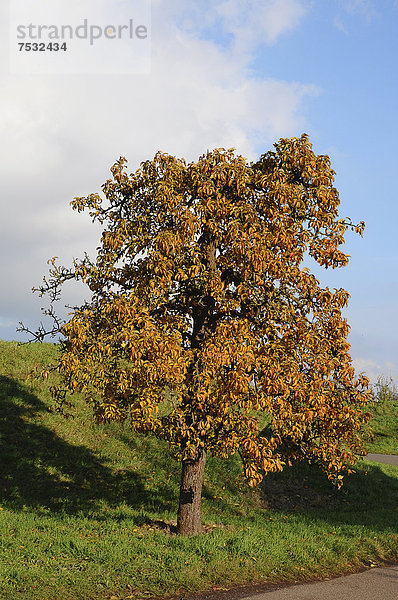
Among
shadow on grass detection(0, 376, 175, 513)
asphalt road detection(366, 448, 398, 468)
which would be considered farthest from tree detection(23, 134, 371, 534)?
asphalt road detection(366, 448, 398, 468)

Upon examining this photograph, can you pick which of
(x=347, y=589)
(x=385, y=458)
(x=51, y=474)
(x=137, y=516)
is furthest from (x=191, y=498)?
(x=385, y=458)

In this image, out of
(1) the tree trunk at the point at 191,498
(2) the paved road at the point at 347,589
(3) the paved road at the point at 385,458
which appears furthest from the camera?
(3) the paved road at the point at 385,458

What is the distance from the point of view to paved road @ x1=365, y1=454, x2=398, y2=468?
25.6 meters

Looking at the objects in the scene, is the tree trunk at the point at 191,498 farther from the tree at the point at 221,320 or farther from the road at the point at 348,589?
the road at the point at 348,589

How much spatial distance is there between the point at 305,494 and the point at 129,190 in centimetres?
1356

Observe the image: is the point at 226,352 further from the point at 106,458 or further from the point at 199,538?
the point at 106,458

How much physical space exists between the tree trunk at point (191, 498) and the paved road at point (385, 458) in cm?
1579

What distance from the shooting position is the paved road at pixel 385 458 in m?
25.6

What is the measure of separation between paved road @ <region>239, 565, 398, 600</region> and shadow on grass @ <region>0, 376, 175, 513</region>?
7.14m

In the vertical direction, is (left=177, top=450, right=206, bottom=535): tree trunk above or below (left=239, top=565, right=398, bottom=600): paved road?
above

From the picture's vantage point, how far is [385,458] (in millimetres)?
27016

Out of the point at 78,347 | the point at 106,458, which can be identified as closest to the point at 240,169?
the point at 78,347

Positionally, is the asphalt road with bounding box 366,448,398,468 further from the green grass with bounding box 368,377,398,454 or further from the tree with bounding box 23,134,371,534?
the tree with bounding box 23,134,371,534

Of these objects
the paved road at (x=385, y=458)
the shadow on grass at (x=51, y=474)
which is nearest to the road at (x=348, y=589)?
the shadow on grass at (x=51, y=474)
